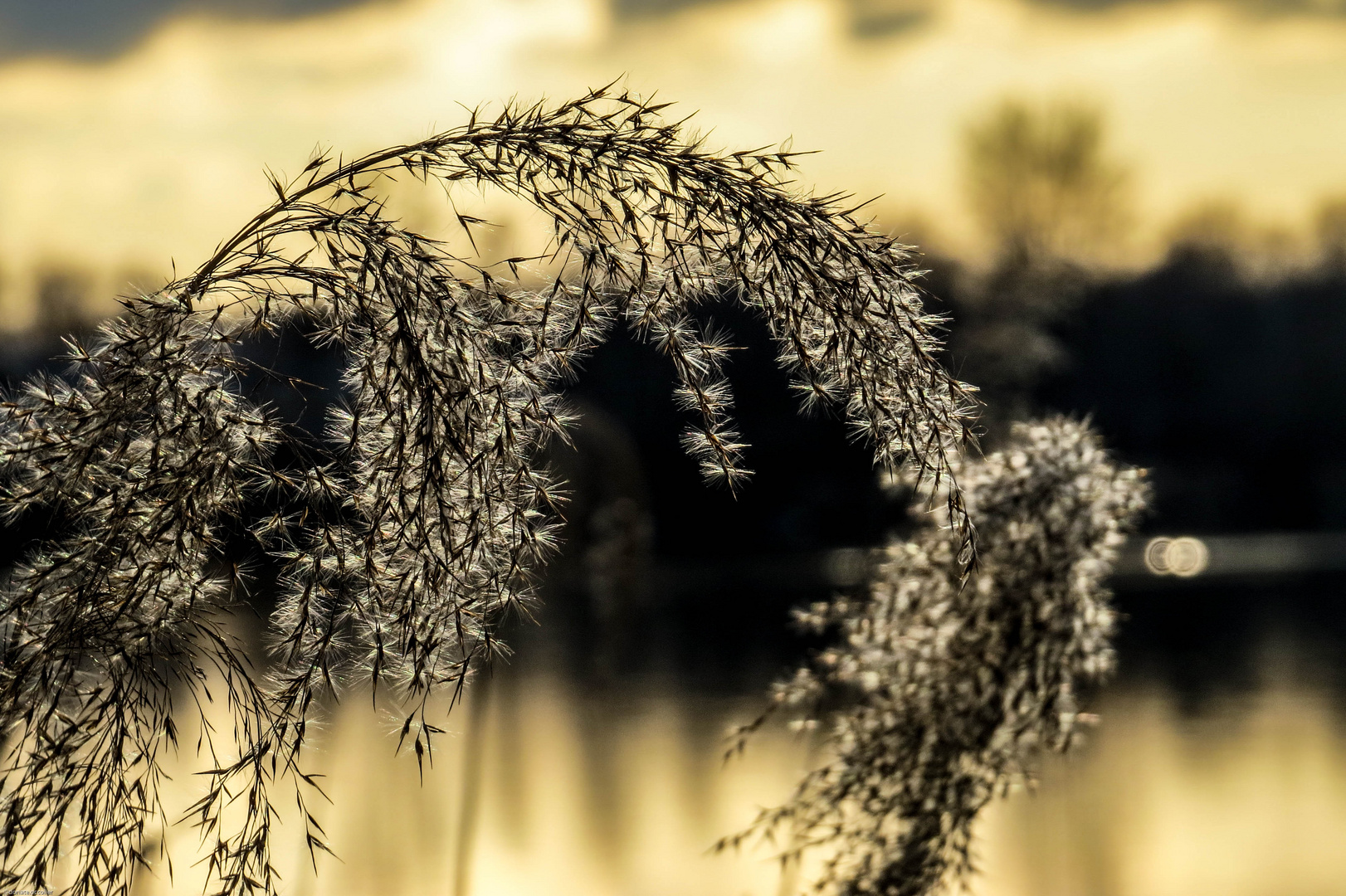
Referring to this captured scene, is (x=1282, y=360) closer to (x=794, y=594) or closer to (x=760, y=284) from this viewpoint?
(x=794, y=594)

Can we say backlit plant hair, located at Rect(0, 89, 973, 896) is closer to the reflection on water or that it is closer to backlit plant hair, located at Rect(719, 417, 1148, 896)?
backlit plant hair, located at Rect(719, 417, 1148, 896)

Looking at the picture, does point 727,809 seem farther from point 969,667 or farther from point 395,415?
point 395,415

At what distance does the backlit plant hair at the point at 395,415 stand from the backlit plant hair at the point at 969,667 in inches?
98.2

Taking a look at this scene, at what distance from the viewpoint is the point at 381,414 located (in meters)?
3.09

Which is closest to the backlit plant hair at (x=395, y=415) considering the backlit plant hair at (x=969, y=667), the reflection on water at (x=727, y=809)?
the backlit plant hair at (x=969, y=667)

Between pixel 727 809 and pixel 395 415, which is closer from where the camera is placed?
pixel 395 415

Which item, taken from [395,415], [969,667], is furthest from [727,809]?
[395,415]

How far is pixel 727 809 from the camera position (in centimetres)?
1155

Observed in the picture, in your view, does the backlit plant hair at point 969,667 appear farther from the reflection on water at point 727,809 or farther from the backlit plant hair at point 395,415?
the backlit plant hair at point 395,415

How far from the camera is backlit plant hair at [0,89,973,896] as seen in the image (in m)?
3.06

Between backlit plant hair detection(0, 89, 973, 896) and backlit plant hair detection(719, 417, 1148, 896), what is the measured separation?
249 cm

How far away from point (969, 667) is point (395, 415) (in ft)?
10.5

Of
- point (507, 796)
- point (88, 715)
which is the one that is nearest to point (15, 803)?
point (88, 715)

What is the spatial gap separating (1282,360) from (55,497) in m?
51.7
